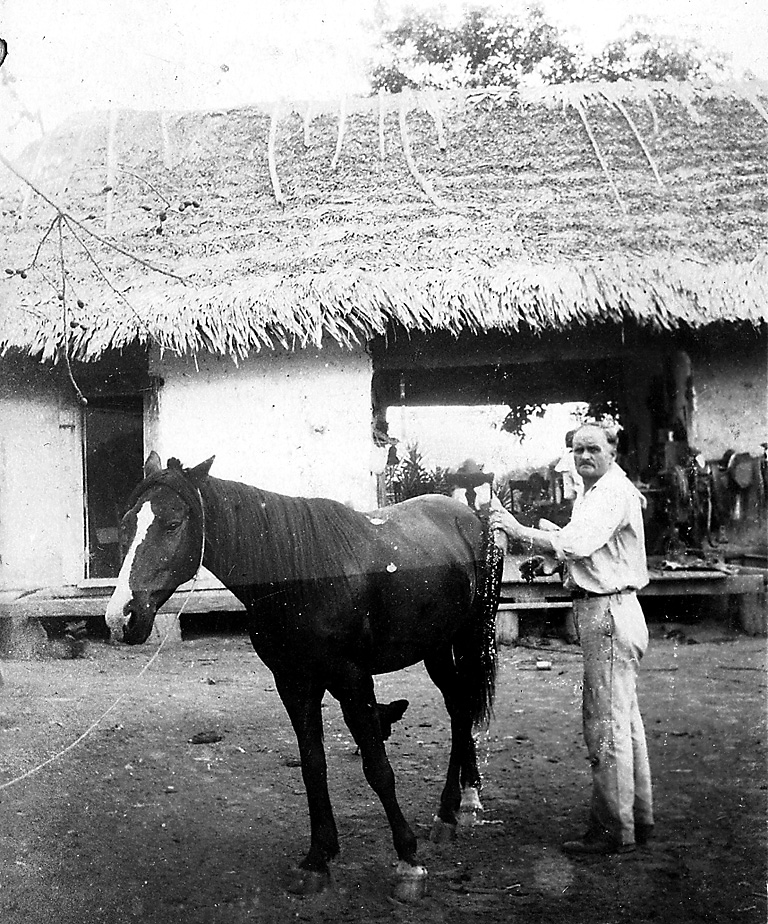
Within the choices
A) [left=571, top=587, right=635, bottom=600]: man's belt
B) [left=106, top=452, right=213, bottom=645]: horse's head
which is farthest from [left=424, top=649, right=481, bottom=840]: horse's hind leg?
[left=106, top=452, right=213, bottom=645]: horse's head

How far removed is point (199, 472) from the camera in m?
2.15

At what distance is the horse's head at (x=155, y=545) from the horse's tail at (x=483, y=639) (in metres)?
0.89

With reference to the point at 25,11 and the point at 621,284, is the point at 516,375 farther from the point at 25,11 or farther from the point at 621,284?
the point at 25,11

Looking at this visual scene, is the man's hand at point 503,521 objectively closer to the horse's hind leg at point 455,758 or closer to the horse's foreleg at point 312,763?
the horse's hind leg at point 455,758

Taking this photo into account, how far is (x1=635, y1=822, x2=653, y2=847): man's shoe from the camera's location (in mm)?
2256

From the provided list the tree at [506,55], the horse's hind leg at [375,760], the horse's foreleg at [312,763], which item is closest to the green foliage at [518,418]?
the horse's hind leg at [375,760]

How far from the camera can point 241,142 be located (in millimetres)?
2465

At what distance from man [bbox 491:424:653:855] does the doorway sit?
1145 mm

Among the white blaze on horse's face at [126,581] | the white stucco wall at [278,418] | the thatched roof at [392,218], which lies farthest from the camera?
the thatched roof at [392,218]

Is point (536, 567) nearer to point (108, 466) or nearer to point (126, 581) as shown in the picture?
point (126, 581)

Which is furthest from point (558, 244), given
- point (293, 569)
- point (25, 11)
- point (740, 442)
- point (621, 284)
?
point (25, 11)

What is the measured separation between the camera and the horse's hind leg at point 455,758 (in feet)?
7.38

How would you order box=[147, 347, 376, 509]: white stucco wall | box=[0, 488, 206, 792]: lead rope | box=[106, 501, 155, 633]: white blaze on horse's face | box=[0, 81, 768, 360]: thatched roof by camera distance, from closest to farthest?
box=[106, 501, 155, 633]: white blaze on horse's face, box=[0, 488, 206, 792]: lead rope, box=[147, 347, 376, 509]: white stucco wall, box=[0, 81, 768, 360]: thatched roof

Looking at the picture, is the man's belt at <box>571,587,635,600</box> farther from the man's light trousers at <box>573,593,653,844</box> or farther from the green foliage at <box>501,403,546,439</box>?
Result: the green foliage at <box>501,403,546,439</box>
